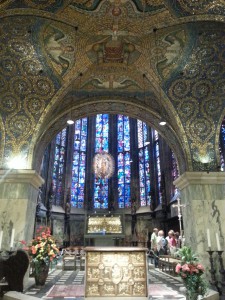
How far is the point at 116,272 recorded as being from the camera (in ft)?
16.8

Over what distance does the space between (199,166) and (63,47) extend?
5.38 m

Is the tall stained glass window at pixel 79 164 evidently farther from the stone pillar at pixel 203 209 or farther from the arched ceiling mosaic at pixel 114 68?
the stone pillar at pixel 203 209

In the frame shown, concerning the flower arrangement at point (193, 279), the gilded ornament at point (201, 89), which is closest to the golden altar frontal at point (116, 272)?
the flower arrangement at point (193, 279)

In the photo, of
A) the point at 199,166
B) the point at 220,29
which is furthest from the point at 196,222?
the point at 220,29

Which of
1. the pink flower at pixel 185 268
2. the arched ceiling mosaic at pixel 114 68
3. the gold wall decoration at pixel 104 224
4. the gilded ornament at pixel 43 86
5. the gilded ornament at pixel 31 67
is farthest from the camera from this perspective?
the gold wall decoration at pixel 104 224

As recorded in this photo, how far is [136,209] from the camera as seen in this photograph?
1922cm

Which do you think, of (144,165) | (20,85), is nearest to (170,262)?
(20,85)

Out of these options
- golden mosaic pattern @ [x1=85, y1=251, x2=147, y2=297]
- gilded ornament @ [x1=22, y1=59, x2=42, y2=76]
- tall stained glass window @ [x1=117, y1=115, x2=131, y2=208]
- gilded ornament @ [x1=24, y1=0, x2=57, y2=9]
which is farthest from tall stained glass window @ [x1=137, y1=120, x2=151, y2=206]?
gilded ornament @ [x1=24, y1=0, x2=57, y2=9]

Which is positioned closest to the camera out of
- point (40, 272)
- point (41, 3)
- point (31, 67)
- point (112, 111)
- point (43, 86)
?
point (41, 3)

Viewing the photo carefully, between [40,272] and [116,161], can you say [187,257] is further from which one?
[116,161]

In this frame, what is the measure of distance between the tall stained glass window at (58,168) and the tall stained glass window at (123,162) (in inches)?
177

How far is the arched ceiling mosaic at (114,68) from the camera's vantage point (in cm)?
593

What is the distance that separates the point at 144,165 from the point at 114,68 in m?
12.7

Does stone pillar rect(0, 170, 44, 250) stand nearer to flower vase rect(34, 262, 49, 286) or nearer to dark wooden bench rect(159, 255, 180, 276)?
flower vase rect(34, 262, 49, 286)
